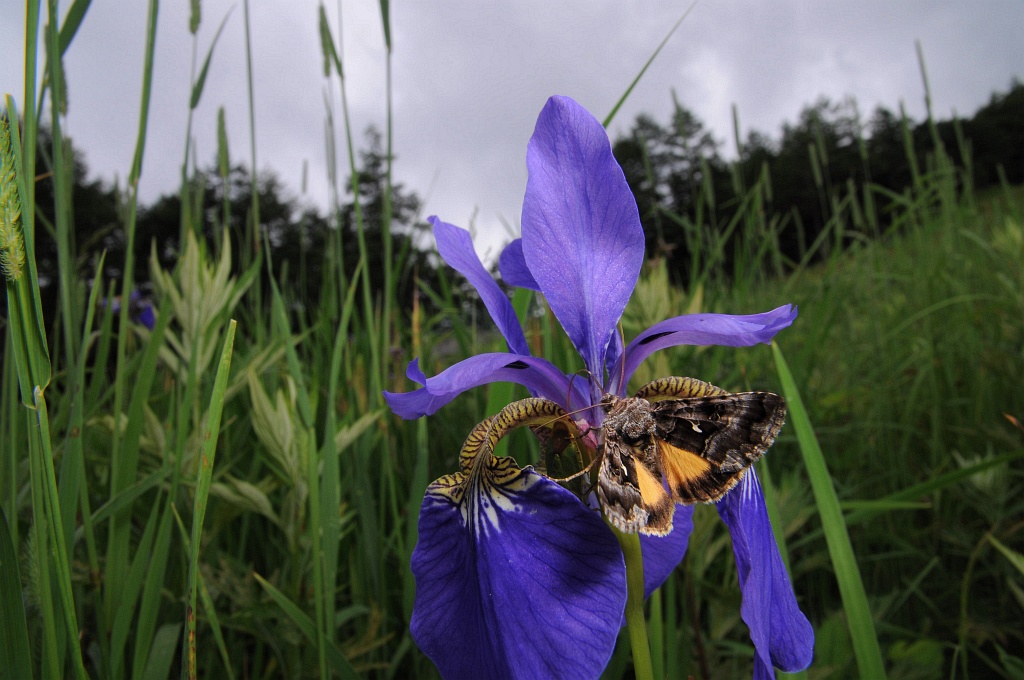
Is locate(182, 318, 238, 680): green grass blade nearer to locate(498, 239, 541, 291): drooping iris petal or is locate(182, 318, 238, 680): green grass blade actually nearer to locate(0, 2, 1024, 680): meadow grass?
locate(0, 2, 1024, 680): meadow grass

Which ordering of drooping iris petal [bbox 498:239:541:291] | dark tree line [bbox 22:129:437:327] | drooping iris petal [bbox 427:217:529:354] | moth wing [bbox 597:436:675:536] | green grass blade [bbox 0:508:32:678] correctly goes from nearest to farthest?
moth wing [bbox 597:436:675:536] < green grass blade [bbox 0:508:32:678] < drooping iris petal [bbox 427:217:529:354] < drooping iris petal [bbox 498:239:541:291] < dark tree line [bbox 22:129:437:327]

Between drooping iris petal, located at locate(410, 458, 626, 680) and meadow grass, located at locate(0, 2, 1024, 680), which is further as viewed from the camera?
meadow grass, located at locate(0, 2, 1024, 680)

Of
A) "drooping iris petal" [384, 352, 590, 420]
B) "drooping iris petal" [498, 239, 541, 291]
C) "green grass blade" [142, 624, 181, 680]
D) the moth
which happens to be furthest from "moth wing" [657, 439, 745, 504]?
"green grass blade" [142, 624, 181, 680]

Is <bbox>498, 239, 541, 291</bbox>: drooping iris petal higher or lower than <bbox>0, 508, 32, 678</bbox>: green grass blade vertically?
Answer: higher

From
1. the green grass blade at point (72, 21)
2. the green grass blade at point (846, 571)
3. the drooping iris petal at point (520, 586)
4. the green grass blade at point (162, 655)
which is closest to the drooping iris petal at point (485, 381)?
the drooping iris petal at point (520, 586)


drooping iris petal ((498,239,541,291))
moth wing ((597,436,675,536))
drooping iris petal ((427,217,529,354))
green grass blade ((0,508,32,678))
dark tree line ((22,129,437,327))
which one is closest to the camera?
moth wing ((597,436,675,536))

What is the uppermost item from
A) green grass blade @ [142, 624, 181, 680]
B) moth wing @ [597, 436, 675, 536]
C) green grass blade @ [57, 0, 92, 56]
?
green grass blade @ [57, 0, 92, 56]

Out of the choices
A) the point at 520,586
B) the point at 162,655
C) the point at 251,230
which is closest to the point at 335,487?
the point at 162,655

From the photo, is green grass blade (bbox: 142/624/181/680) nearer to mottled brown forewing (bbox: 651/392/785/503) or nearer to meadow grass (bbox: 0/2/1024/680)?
meadow grass (bbox: 0/2/1024/680)
